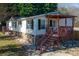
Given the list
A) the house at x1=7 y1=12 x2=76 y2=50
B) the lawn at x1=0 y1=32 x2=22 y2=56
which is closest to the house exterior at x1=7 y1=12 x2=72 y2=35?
the house at x1=7 y1=12 x2=76 y2=50

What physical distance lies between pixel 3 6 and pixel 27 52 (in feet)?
1.64

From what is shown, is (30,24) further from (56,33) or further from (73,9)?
(73,9)

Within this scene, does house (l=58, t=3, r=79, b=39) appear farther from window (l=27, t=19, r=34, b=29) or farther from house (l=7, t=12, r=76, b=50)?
window (l=27, t=19, r=34, b=29)

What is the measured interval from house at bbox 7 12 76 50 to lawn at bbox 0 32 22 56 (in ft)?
0.36

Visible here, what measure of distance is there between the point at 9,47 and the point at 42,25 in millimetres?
383

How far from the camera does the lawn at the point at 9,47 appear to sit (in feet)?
5.78

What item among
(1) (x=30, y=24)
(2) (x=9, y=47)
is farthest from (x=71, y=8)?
(2) (x=9, y=47)

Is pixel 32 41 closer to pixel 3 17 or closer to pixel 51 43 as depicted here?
pixel 51 43

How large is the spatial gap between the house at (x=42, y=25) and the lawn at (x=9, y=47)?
111 mm

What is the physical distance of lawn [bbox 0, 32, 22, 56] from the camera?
1761 millimetres

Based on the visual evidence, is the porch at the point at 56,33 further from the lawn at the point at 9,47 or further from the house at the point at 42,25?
the lawn at the point at 9,47

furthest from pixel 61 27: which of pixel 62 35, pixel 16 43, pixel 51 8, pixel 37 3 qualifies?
pixel 16 43

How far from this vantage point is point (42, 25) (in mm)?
1729

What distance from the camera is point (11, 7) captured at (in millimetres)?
1779
